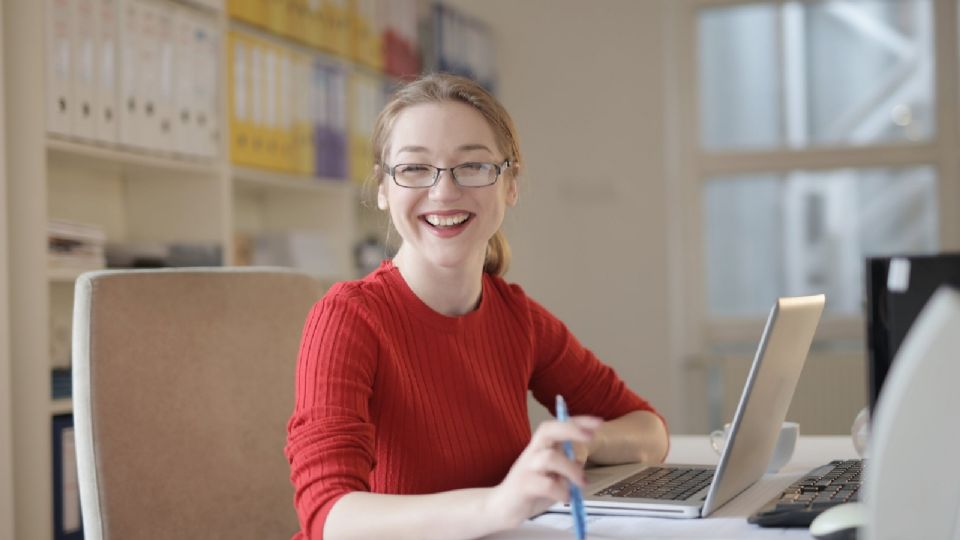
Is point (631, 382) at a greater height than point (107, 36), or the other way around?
point (107, 36)

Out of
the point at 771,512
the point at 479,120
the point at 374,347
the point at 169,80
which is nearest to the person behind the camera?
the point at 771,512

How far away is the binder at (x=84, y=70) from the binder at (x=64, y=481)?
65 centimetres

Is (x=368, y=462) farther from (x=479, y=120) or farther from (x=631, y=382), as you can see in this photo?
(x=631, y=382)

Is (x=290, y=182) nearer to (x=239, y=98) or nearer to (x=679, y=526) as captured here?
(x=239, y=98)

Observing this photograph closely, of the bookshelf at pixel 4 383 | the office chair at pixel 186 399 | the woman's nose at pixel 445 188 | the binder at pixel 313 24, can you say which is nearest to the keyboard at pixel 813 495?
the woman's nose at pixel 445 188

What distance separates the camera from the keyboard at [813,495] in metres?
1.19

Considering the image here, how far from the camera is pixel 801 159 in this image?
478cm

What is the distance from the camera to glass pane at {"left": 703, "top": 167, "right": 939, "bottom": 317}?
4734 millimetres

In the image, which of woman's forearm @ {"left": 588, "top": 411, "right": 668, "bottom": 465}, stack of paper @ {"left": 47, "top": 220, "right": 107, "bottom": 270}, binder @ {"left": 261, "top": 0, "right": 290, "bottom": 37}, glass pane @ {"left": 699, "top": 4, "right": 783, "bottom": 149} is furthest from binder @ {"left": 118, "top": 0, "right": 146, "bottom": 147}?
glass pane @ {"left": 699, "top": 4, "right": 783, "bottom": 149}

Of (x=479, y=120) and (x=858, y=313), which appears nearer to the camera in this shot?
(x=479, y=120)

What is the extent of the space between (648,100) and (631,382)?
1.20 metres

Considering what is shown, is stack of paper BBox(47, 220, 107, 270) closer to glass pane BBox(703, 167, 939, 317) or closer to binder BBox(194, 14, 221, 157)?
binder BBox(194, 14, 221, 157)

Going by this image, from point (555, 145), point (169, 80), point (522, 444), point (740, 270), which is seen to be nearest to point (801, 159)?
point (740, 270)

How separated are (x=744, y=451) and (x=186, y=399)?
80cm
